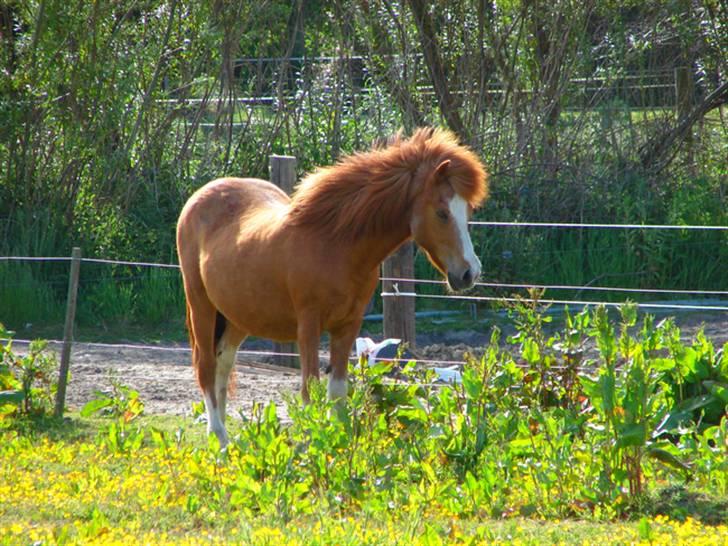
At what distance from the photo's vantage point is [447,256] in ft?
19.4

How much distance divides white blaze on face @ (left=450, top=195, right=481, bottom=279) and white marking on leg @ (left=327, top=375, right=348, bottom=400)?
0.97 meters

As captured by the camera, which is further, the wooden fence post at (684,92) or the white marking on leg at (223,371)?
the wooden fence post at (684,92)

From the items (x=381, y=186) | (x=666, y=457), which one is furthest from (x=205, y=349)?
(x=666, y=457)

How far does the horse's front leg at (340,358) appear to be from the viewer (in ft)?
20.2

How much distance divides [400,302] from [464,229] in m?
2.21

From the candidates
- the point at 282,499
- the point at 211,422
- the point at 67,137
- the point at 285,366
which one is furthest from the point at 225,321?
the point at 67,137

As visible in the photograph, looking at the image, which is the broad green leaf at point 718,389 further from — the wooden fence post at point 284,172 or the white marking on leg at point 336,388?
the wooden fence post at point 284,172

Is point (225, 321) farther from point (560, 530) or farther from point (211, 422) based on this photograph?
point (560, 530)

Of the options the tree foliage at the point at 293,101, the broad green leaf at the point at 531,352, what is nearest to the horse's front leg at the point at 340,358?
the broad green leaf at the point at 531,352

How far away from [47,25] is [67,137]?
3.64ft

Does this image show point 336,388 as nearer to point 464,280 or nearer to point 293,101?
point 464,280

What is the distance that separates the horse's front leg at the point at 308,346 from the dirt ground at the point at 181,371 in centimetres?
125

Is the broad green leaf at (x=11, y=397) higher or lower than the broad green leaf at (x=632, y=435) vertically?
lower

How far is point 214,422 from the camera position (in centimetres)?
671
